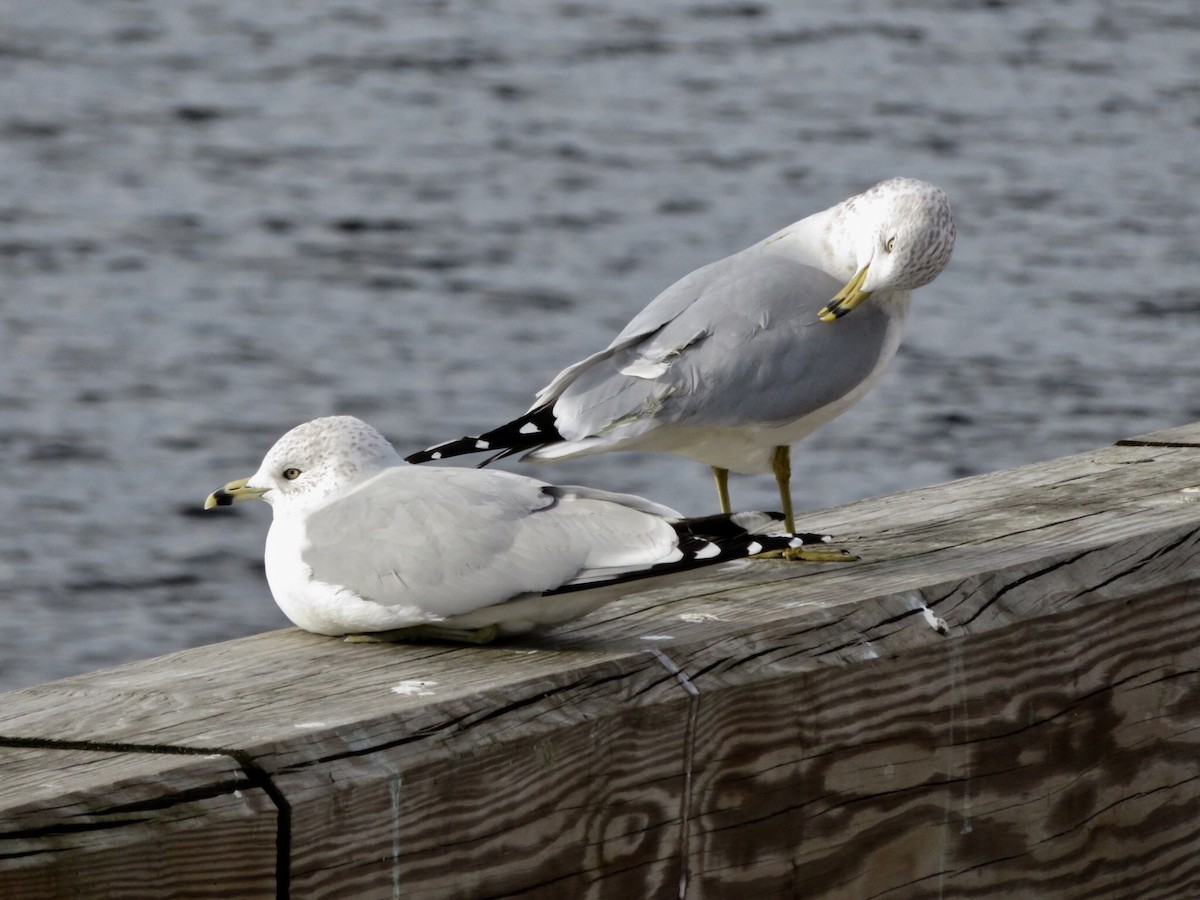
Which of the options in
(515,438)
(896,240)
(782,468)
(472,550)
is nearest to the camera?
(472,550)

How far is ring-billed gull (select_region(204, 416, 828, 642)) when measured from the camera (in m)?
2.38

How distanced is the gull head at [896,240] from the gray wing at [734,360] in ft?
0.21

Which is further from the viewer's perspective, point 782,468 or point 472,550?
point 782,468

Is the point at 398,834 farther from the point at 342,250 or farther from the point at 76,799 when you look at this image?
the point at 342,250

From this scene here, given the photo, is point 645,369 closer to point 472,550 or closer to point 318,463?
point 318,463

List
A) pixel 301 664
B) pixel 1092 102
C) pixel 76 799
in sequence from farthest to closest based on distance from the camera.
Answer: pixel 1092 102, pixel 301 664, pixel 76 799

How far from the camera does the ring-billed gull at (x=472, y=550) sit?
7.80 ft

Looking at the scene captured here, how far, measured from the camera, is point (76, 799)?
1.82 meters

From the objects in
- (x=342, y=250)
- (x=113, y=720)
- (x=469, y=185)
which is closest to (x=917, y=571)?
(x=113, y=720)

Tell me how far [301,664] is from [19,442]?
6996 mm

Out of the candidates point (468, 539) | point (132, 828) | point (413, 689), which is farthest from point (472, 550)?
point (132, 828)

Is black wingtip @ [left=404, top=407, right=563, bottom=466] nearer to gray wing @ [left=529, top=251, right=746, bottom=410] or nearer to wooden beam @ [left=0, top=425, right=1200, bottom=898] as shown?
gray wing @ [left=529, top=251, right=746, bottom=410]

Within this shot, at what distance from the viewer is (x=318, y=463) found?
2.61 metres

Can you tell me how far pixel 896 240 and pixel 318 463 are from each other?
1.12 m
